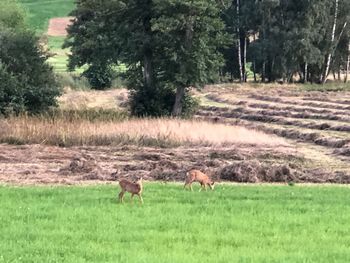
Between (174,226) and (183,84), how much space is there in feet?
111

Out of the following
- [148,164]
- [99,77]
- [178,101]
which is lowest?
[148,164]

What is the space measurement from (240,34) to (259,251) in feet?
253

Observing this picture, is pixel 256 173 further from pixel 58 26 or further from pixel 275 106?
pixel 58 26

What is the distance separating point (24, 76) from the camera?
44125 millimetres

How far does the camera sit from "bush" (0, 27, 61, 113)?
42969mm

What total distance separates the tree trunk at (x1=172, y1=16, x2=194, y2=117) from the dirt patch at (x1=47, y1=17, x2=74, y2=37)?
103 m

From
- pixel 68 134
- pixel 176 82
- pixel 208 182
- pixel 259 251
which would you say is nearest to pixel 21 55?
pixel 176 82

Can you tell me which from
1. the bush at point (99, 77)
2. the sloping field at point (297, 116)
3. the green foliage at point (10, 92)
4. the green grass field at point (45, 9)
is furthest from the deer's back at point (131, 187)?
the green grass field at point (45, 9)

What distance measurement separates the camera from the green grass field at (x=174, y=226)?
10695mm

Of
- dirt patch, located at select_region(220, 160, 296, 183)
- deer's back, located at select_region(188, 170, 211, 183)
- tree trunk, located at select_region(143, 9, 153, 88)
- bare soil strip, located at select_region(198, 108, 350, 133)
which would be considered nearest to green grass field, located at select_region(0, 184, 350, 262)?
deer's back, located at select_region(188, 170, 211, 183)

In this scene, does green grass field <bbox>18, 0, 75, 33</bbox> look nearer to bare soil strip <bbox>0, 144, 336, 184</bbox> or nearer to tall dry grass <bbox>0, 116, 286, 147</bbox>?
tall dry grass <bbox>0, 116, 286, 147</bbox>

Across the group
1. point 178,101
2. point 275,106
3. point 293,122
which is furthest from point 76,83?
point 293,122

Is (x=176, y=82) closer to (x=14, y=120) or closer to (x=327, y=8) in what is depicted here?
(x=14, y=120)

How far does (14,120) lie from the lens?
35625 mm
